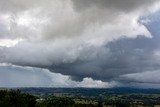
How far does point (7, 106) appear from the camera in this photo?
199 m
